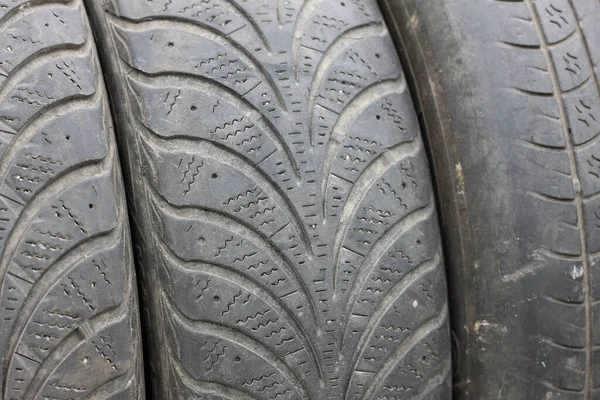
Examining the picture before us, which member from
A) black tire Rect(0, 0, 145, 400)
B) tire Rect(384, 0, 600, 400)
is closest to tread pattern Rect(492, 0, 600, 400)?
tire Rect(384, 0, 600, 400)

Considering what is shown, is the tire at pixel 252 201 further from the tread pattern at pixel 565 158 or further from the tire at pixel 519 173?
the tread pattern at pixel 565 158

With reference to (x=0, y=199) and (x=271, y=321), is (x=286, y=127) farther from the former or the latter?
(x=0, y=199)

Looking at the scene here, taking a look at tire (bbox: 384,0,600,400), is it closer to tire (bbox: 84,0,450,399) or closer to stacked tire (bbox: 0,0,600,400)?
stacked tire (bbox: 0,0,600,400)

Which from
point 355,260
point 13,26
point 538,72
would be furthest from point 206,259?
point 538,72

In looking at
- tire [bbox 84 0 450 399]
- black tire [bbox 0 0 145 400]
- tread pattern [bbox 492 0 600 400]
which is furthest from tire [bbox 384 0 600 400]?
black tire [bbox 0 0 145 400]

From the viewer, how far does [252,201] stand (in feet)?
3.55

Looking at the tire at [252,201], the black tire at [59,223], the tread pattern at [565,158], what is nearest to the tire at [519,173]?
the tread pattern at [565,158]

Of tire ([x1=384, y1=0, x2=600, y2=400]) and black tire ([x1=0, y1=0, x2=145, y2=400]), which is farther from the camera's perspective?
tire ([x1=384, y1=0, x2=600, y2=400])

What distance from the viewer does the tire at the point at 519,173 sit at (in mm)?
1200

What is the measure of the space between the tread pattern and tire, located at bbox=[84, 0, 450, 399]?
0.29 m

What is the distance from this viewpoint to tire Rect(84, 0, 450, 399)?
1076 millimetres

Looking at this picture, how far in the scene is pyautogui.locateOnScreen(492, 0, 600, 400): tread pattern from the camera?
3.94 feet

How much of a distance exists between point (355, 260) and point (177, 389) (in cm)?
35

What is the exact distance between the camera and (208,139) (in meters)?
1.08
